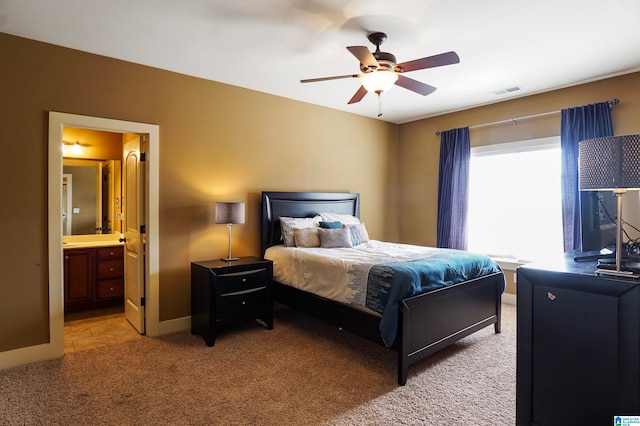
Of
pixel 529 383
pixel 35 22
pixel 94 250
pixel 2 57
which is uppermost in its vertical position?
pixel 35 22

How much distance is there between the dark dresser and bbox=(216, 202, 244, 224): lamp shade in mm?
2821

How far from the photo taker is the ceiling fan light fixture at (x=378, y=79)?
293cm

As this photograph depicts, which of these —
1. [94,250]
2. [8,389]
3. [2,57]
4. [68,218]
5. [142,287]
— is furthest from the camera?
[68,218]

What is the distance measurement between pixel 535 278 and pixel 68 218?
5.65 m

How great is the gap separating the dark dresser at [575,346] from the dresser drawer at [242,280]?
2.65 m

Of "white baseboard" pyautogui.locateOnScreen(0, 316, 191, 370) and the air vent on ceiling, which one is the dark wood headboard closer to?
"white baseboard" pyautogui.locateOnScreen(0, 316, 191, 370)

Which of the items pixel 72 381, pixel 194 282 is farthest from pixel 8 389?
pixel 194 282

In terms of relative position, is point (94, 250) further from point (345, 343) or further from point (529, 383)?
point (529, 383)

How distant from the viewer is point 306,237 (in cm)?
434

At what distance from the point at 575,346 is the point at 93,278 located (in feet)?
17.0

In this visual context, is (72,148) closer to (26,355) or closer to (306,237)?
(26,355)

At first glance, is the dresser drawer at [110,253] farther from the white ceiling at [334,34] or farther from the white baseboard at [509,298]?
the white baseboard at [509,298]

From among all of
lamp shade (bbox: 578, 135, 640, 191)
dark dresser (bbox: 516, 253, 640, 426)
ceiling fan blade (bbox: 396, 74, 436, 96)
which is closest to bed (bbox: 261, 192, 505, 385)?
dark dresser (bbox: 516, 253, 640, 426)

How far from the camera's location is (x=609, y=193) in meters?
2.23
